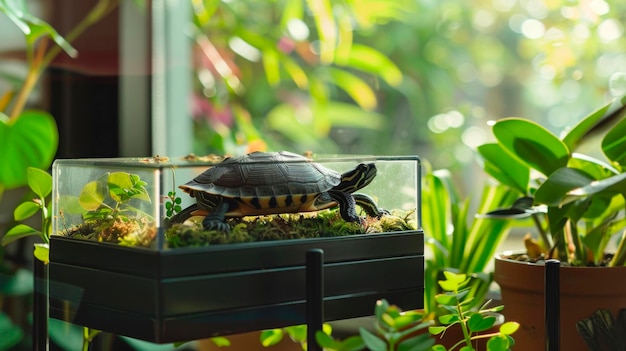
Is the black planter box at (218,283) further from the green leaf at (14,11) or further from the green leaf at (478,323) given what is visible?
the green leaf at (14,11)

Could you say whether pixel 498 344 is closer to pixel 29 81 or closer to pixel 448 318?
pixel 448 318

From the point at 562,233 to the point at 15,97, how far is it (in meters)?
1.08

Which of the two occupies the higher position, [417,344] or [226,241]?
→ [226,241]

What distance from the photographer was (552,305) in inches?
37.8

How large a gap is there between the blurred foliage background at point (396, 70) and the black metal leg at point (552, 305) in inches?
29.8

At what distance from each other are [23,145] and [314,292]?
0.70 metres

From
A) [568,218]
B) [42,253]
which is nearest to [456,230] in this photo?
[568,218]

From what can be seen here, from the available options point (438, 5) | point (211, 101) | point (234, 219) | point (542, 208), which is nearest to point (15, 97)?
point (211, 101)

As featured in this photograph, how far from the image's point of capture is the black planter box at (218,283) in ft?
2.66

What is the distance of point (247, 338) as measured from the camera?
127 cm

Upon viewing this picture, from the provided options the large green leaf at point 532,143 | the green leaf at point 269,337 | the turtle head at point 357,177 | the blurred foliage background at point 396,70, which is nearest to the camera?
the turtle head at point 357,177

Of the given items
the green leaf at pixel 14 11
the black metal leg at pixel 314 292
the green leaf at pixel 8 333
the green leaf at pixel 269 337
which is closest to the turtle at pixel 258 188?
the black metal leg at pixel 314 292

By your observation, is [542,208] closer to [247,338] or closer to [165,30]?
[247,338]

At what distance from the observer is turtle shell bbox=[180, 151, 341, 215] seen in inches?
35.7
